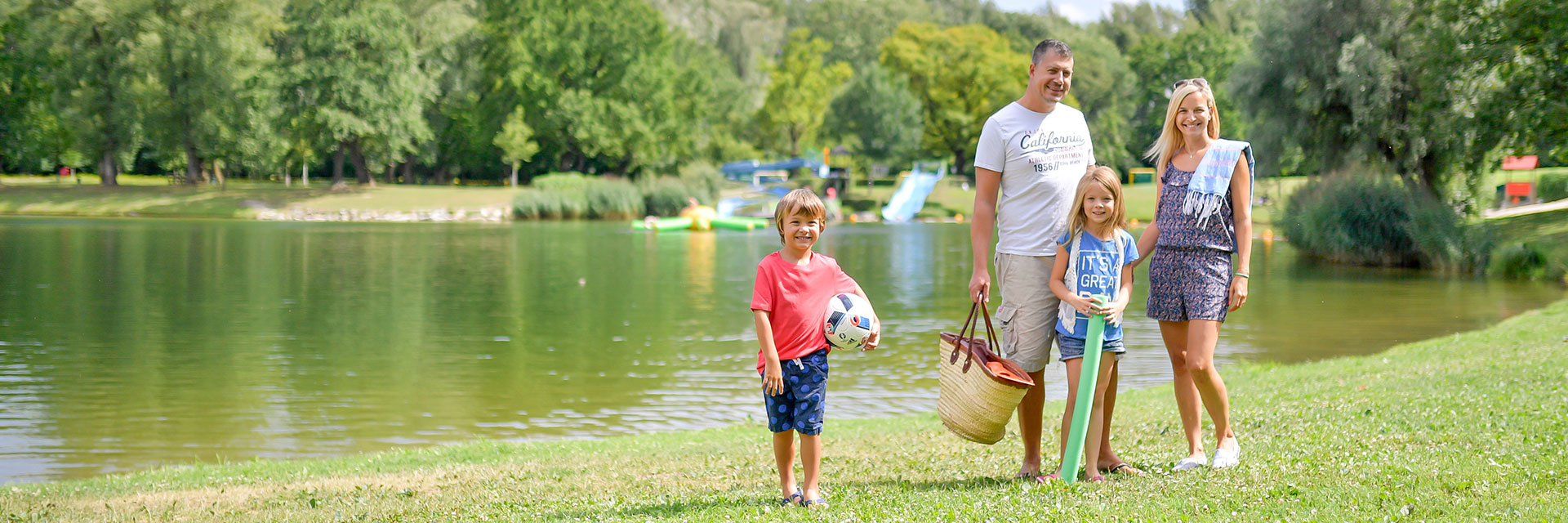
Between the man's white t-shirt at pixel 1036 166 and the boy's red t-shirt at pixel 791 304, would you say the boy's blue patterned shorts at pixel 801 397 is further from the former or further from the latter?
the man's white t-shirt at pixel 1036 166

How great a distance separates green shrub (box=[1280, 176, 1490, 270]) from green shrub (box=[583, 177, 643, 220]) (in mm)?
36911

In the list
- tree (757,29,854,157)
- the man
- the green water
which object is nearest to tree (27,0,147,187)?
the green water

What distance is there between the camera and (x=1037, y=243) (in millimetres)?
5457

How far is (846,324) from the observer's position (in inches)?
204

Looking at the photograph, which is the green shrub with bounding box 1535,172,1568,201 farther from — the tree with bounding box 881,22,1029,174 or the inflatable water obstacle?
the inflatable water obstacle

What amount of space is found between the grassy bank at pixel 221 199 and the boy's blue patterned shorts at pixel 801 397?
56.5 metres

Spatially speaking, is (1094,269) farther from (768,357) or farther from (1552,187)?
(1552,187)

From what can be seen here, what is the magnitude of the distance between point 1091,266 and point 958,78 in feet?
240

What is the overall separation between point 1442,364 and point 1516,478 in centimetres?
668

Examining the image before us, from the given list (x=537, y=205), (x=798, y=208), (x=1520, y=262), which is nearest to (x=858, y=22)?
(x=537, y=205)

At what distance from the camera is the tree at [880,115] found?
245ft

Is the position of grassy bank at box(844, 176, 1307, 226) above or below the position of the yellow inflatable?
above

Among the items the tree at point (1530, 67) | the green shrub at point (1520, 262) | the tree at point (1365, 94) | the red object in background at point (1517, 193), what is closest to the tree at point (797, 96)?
the red object in background at point (1517, 193)

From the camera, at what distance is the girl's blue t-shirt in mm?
5227
